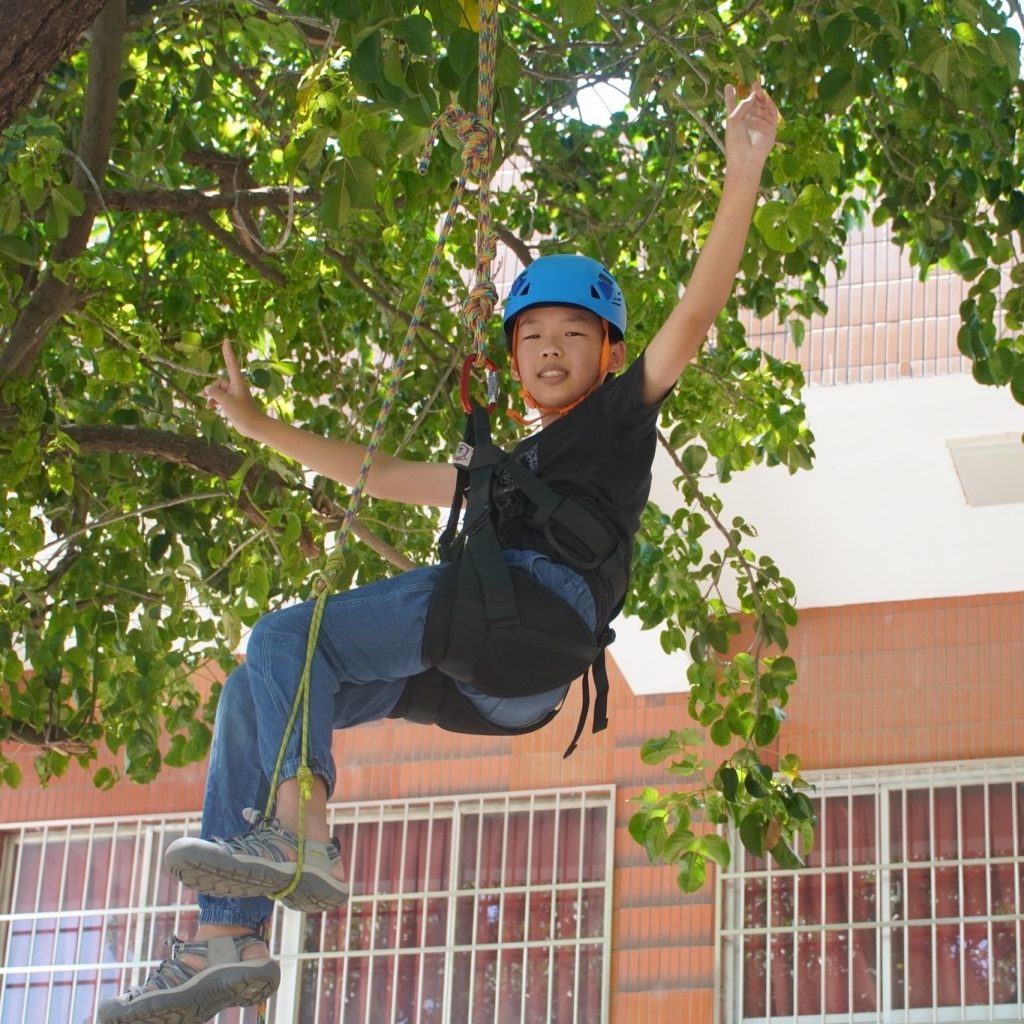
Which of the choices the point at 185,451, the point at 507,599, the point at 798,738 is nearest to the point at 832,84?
the point at 507,599

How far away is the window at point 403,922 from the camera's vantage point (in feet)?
30.3

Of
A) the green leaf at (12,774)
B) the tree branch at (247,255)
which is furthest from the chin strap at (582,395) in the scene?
the green leaf at (12,774)

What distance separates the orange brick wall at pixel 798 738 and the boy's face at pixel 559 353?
5590 mm

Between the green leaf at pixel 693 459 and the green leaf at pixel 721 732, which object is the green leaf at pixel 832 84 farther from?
the green leaf at pixel 721 732

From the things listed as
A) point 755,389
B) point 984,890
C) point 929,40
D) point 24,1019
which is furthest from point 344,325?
point 24,1019

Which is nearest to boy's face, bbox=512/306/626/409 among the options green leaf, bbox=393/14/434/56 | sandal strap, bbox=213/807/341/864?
green leaf, bbox=393/14/434/56

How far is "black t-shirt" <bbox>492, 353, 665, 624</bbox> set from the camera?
3.68 metres

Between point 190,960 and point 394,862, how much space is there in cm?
652

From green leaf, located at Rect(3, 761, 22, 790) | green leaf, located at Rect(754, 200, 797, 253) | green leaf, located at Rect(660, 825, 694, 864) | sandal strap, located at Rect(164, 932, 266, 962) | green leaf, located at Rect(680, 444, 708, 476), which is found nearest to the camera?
sandal strap, located at Rect(164, 932, 266, 962)

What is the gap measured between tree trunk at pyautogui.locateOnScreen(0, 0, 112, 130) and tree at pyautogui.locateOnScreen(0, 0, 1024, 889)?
0.69 meters

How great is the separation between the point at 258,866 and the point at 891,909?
629cm

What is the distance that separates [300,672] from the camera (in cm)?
345

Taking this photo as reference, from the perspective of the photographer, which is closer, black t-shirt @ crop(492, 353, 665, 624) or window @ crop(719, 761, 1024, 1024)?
black t-shirt @ crop(492, 353, 665, 624)

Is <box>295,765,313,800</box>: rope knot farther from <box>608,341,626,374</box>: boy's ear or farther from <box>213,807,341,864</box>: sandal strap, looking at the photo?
<box>608,341,626,374</box>: boy's ear
